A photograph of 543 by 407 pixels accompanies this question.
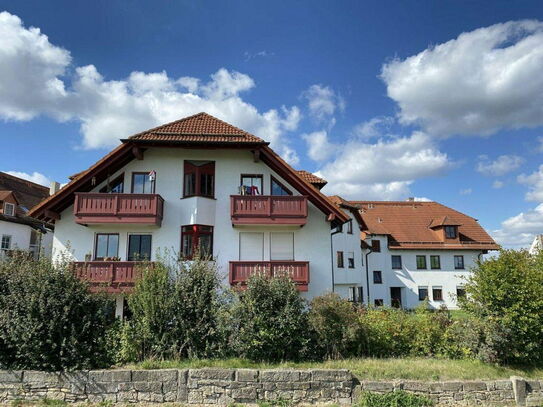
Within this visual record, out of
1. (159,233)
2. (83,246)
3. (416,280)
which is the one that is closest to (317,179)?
(159,233)

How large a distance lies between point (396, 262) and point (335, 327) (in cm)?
2894

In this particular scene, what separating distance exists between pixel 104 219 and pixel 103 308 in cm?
712

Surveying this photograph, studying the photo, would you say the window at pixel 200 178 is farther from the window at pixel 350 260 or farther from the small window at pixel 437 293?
the small window at pixel 437 293

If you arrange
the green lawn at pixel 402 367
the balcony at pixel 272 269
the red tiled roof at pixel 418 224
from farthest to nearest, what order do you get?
the red tiled roof at pixel 418 224 → the balcony at pixel 272 269 → the green lawn at pixel 402 367

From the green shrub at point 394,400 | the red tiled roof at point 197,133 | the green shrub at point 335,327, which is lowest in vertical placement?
the green shrub at point 394,400

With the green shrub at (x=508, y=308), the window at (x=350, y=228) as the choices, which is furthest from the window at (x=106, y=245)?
the window at (x=350, y=228)

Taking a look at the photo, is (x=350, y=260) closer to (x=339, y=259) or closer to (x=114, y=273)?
(x=339, y=259)

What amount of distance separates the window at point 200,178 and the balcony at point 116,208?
6.40 feet

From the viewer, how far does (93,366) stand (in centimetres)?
1073

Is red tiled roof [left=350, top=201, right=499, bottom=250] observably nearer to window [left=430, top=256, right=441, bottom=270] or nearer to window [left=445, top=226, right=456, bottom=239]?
window [left=445, top=226, right=456, bottom=239]

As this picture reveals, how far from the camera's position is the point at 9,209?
3120 cm

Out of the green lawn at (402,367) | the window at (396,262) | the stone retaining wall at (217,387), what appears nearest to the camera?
the stone retaining wall at (217,387)

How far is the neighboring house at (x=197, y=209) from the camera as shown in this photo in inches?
696

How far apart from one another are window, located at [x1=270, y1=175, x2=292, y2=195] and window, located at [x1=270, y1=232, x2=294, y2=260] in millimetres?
2129
